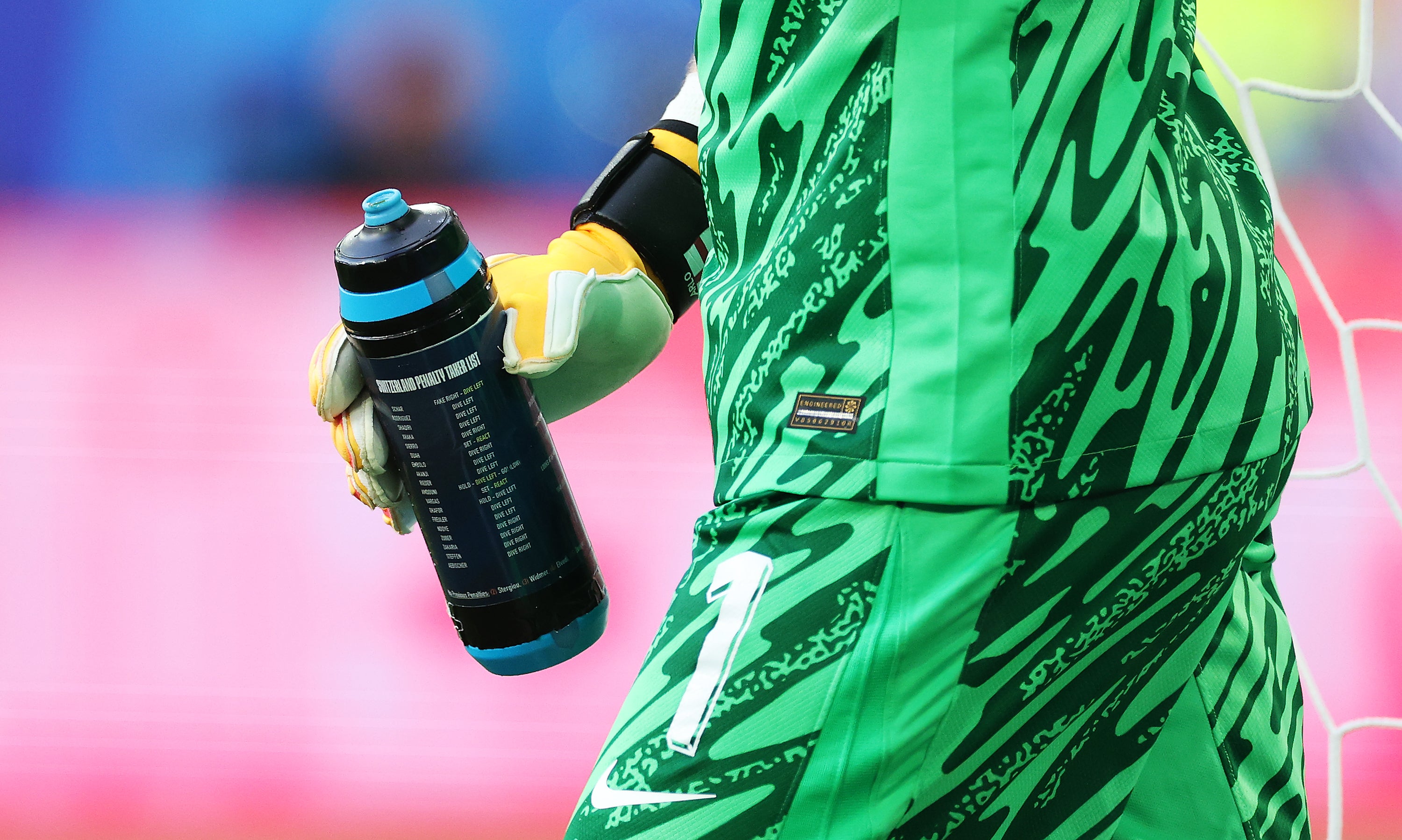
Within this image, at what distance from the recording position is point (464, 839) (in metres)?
1.79

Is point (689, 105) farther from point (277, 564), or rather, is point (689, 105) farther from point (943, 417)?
point (277, 564)

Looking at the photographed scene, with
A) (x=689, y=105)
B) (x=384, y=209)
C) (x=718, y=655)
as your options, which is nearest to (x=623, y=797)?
(x=718, y=655)

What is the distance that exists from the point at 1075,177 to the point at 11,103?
2503 millimetres

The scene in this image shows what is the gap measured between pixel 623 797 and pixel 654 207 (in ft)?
1.68


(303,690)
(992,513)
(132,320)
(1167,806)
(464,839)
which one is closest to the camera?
(992,513)

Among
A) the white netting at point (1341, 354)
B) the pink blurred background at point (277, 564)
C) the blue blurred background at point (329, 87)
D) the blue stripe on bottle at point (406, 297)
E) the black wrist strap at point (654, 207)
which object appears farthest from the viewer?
the blue blurred background at point (329, 87)

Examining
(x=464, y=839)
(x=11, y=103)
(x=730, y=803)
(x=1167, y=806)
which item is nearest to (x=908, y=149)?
(x=730, y=803)

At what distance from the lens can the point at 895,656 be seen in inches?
24.0

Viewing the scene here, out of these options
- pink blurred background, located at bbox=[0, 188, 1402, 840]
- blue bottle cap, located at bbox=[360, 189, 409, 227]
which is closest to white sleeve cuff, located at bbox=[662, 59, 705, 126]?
blue bottle cap, located at bbox=[360, 189, 409, 227]

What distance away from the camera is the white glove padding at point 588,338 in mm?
868

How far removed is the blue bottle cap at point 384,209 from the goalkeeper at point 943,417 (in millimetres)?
278

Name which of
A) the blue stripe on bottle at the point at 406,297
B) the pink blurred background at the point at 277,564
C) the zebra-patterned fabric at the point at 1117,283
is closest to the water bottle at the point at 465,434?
the blue stripe on bottle at the point at 406,297

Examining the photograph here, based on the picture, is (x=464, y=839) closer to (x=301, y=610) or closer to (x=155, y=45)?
(x=301, y=610)

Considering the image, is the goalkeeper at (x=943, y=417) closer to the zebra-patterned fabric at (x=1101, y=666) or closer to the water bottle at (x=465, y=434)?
the zebra-patterned fabric at (x=1101, y=666)
